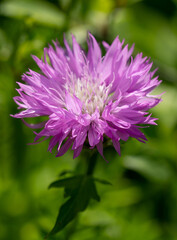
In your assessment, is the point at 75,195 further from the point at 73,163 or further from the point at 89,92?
the point at 73,163

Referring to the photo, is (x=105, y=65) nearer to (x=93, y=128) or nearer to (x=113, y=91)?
(x=113, y=91)

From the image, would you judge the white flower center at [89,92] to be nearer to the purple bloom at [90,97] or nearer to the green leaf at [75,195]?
the purple bloom at [90,97]

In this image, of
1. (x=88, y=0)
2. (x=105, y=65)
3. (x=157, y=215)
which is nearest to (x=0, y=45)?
(x=88, y=0)

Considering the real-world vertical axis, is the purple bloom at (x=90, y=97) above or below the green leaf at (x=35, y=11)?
below

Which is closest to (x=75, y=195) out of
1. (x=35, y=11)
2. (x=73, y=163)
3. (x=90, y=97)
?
(x=90, y=97)

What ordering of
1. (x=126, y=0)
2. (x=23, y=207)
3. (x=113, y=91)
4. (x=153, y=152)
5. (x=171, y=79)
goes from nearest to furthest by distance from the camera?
(x=113, y=91) < (x=23, y=207) < (x=153, y=152) < (x=126, y=0) < (x=171, y=79)

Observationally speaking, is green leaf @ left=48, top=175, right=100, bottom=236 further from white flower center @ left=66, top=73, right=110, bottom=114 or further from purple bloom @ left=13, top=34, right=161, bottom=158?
white flower center @ left=66, top=73, right=110, bottom=114

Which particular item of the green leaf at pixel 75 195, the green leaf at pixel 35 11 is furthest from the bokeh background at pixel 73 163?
the green leaf at pixel 75 195
